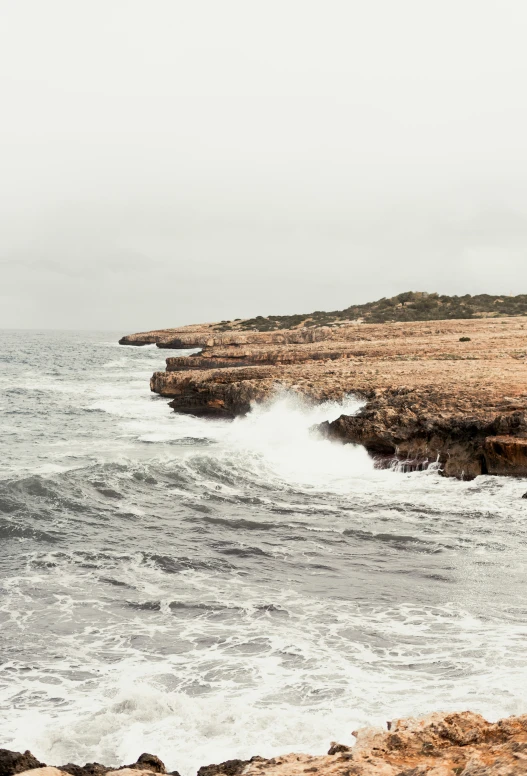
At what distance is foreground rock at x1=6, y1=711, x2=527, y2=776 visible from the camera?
4.75 meters

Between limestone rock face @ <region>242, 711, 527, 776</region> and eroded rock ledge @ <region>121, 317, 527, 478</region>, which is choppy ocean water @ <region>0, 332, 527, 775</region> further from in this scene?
limestone rock face @ <region>242, 711, 527, 776</region>

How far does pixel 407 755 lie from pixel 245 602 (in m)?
5.44

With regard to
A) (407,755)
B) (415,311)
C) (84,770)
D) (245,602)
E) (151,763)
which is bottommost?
(245,602)

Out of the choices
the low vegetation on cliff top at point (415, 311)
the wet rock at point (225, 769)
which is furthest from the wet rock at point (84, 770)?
the low vegetation on cliff top at point (415, 311)

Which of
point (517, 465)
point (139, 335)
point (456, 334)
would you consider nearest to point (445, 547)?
point (517, 465)

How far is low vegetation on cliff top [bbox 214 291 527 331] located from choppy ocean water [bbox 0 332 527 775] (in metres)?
50.6

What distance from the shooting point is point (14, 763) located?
5.50 metres

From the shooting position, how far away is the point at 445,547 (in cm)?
1292

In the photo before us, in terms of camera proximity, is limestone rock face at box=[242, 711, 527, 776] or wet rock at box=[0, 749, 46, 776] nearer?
limestone rock face at box=[242, 711, 527, 776]

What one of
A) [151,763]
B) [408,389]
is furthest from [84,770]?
[408,389]

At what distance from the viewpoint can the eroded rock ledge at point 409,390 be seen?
18.5 meters

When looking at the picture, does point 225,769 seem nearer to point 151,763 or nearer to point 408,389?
point 151,763

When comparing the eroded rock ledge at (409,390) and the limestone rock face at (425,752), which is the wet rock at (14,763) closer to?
the limestone rock face at (425,752)

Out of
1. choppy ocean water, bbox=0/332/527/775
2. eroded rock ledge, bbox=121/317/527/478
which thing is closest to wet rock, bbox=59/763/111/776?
choppy ocean water, bbox=0/332/527/775
